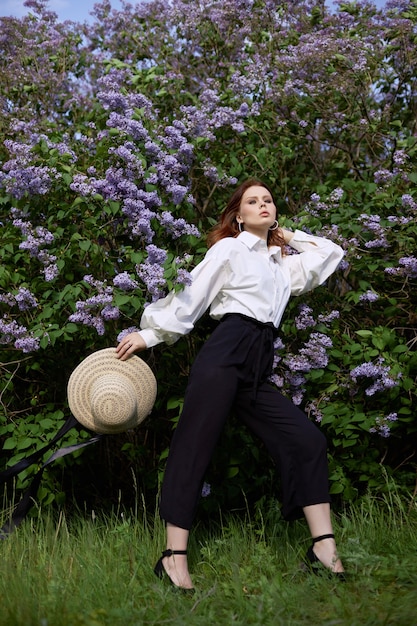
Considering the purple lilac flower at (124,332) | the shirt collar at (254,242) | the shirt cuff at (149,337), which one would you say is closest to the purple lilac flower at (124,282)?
the purple lilac flower at (124,332)

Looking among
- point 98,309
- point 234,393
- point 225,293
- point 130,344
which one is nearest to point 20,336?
point 98,309

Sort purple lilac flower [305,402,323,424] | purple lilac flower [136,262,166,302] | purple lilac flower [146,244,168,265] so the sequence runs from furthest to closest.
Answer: purple lilac flower [305,402,323,424]
purple lilac flower [146,244,168,265]
purple lilac flower [136,262,166,302]

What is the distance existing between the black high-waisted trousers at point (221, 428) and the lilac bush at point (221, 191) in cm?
35

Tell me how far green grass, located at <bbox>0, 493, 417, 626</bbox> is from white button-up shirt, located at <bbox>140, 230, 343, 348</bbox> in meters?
0.97

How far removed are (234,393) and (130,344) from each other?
0.48 metres

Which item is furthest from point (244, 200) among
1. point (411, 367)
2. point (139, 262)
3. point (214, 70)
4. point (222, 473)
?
point (214, 70)

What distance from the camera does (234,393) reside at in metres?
3.44

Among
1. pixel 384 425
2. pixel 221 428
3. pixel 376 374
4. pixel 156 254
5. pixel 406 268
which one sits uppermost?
pixel 156 254

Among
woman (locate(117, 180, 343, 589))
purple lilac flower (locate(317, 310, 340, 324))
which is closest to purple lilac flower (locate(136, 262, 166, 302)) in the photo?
woman (locate(117, 180, 343, 589))

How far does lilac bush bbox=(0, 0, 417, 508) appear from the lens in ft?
13.2

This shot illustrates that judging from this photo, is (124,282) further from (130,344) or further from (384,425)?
(384,425)

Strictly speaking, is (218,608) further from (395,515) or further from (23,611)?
(395,515)

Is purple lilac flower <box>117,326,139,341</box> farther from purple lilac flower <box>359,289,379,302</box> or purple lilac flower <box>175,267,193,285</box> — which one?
purple lilac flower <box>359,289,379,302</box>

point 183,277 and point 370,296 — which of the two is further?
point 370,296
